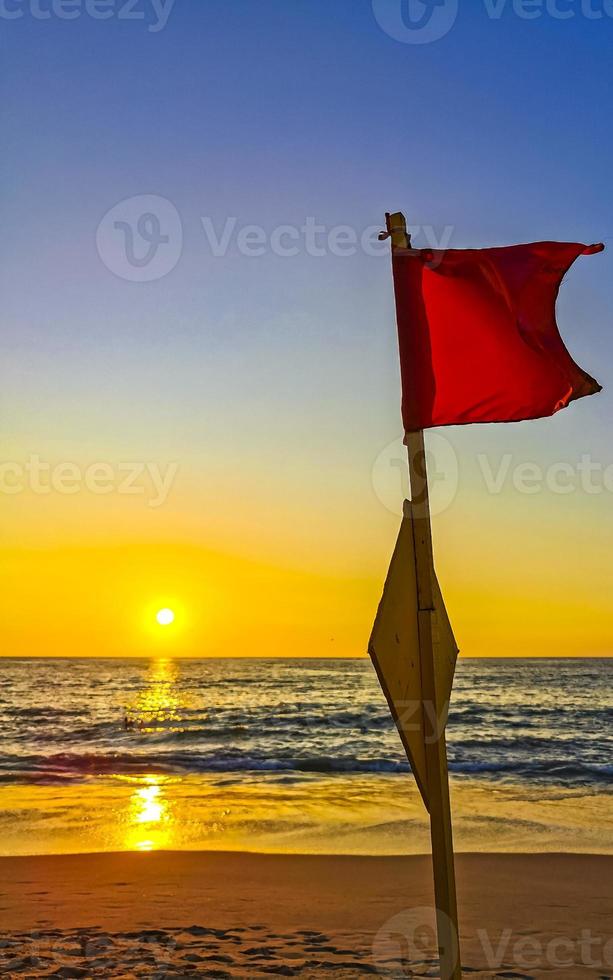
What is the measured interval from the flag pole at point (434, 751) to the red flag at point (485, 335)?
659mm

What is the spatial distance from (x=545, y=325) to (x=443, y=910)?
8.87 feet

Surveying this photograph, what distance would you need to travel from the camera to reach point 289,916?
8.94 m

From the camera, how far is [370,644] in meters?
3.41

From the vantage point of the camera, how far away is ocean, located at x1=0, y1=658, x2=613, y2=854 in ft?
45.6

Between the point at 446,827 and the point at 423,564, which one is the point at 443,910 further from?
the point at 423,564

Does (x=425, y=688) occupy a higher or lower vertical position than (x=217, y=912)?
higher

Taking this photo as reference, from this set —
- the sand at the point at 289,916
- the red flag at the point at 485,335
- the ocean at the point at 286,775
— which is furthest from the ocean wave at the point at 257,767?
the red flag at the point at 485,335

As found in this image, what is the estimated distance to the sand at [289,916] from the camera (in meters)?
7.33

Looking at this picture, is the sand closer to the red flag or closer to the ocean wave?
the red flag

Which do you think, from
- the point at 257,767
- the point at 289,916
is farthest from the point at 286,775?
the point at 289,916

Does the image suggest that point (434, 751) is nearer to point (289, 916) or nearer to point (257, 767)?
point (289, 916)

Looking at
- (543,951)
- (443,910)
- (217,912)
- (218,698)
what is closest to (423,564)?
(443,910)

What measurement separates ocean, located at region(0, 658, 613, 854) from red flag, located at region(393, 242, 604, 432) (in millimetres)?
9448

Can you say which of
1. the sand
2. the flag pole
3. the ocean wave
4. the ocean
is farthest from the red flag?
the ocean wave
